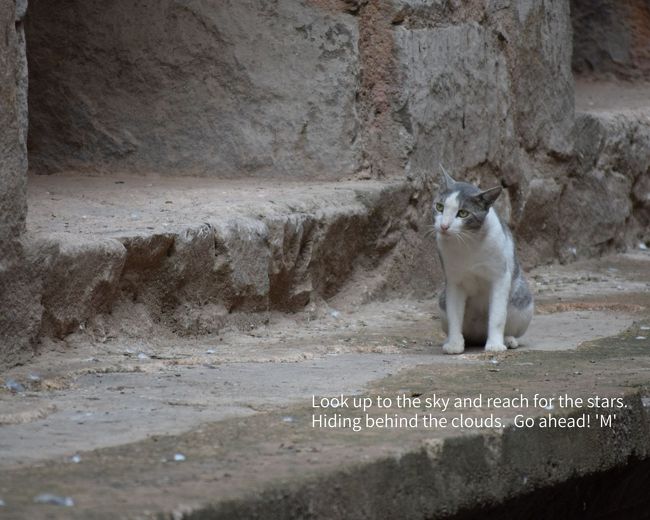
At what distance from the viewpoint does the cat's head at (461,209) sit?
14.4 feet

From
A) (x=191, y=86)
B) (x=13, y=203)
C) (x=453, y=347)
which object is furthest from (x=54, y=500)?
(x=191, y=86)

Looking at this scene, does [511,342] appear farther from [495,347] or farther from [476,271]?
Answer: [476,271]

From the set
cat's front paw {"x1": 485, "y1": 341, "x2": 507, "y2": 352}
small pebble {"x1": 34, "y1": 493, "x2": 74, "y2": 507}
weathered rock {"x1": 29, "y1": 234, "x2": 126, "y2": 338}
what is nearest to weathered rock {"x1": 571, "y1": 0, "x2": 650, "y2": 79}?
cat's front paw {"x1": 485, "y1": 341, "x2": 507, "y2": 352}

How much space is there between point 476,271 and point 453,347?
0.30 metres

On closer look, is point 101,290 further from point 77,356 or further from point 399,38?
point 399,38

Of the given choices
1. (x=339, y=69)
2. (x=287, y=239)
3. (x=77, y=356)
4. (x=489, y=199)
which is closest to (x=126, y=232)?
(x=77, y=356)

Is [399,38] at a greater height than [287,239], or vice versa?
[399,38]

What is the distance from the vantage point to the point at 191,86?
5.45 metres

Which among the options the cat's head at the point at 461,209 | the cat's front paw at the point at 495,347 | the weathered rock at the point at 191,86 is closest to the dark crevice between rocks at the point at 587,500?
the cat's front paw at the point at 495,347

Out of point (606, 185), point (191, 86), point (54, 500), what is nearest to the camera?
point (54, 500)

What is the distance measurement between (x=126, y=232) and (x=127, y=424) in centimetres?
137

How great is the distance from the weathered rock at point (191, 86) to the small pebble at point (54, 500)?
3.28 meters

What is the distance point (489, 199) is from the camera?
4.46 meters

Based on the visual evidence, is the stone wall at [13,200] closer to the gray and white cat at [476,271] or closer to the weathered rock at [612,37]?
the gray and white cat at [476,271]
